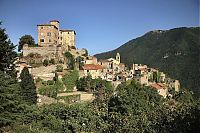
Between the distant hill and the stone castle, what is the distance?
17.7 m

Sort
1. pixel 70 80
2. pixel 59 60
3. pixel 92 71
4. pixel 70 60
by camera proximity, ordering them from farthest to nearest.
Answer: pixel 70 60 → pixel 59 60 → pixel 92 71 → pixel 70 80

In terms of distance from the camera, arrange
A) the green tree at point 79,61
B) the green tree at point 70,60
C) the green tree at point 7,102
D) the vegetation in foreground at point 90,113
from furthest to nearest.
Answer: the green tree at point 79,61, the green tree at point 70,60, the vegetation in foreground at point 90,113, the green tree at point 7,102

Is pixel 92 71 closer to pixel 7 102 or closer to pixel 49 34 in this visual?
pixel 49 34

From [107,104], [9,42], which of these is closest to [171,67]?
[107,104]

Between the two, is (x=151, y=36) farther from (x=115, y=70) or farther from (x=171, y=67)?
(x=115, y=70)

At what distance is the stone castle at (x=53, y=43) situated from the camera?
31.8 m

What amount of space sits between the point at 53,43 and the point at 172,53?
4295 centimetres

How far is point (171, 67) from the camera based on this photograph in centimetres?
6200

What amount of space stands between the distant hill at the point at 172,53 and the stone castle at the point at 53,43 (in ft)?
58.2

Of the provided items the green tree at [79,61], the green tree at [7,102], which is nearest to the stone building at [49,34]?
the green tree at [79,61]

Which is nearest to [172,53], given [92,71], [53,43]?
[53,43]

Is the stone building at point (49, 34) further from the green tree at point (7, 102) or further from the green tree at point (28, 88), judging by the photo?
the green tree at point (7, 102)

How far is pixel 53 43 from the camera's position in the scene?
33.9 meters

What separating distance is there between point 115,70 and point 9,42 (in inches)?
1079
